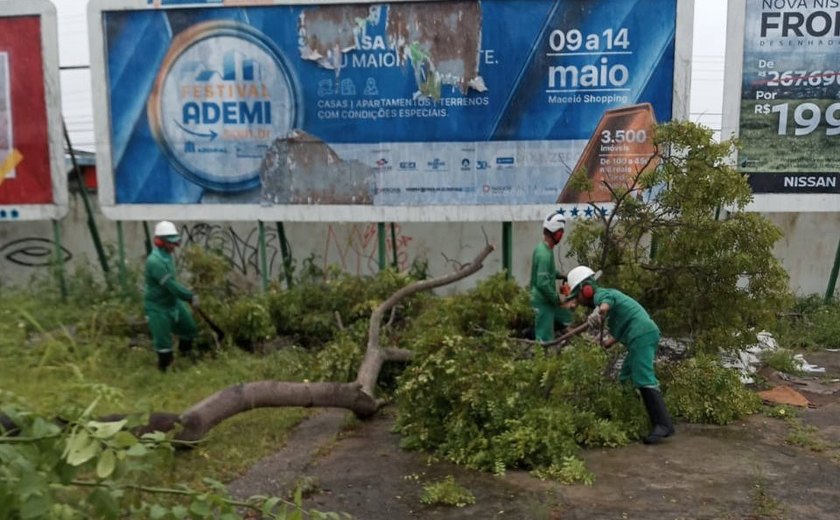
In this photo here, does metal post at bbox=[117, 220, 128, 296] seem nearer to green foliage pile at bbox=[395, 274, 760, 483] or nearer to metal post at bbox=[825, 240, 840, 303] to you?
green foliage pile at bbox=[395, 274, 760, 483]

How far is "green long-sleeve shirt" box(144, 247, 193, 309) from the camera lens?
755 cm

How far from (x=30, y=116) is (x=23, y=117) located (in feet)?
0.31

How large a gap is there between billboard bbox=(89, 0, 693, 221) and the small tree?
2.53 m

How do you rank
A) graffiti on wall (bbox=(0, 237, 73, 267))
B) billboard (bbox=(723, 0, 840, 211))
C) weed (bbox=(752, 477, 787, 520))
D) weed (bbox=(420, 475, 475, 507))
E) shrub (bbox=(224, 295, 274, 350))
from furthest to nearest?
graffiti on wall (bbox=(0, 237, 73, 267))
billboard (bbox=(723, 0, 840, 211))
shrub (bbox=(224, 295, 274, 350))
weed (bbox=(420, 475, 475, 507))
weed (bbox=(752, 477, 787, 520))

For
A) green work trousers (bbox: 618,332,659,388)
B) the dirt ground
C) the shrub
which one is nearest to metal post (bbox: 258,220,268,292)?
the shrub

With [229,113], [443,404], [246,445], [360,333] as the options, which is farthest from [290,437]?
[229,113]

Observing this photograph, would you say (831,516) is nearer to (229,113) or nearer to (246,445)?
(246,445)

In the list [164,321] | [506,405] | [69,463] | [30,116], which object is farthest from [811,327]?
[30,116]

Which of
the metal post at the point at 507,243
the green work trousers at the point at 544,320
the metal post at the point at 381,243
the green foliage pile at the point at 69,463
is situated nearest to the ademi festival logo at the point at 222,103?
the metal post at the point at 381,243

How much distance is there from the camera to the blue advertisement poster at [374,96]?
357 inches

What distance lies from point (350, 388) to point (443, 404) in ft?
2.71

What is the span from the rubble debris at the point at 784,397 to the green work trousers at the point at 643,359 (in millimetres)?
1596

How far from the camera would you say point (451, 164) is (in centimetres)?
927

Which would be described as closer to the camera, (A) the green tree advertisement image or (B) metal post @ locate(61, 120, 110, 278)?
(A) the green tree advertisement image
